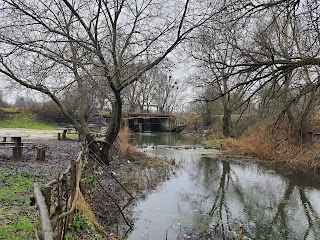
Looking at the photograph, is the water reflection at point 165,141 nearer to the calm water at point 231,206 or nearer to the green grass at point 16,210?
the calm water at point 231,206

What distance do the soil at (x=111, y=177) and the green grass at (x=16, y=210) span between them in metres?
0.67

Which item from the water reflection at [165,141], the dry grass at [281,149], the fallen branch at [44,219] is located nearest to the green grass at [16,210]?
the fallen branch at [44,219]

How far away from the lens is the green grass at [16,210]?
4602 millimetres

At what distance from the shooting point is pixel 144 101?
50.9 m

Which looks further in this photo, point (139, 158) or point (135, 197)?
point (139, 158)

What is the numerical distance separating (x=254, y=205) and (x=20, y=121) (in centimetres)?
2949

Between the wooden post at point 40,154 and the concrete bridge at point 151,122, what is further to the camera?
the concrete bridge at point 151,122

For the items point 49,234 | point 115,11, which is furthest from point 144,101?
point 49,234

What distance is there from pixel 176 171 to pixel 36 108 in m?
25.5

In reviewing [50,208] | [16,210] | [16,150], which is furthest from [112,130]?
[50,208]

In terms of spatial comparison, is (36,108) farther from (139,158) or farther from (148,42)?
(148,42)

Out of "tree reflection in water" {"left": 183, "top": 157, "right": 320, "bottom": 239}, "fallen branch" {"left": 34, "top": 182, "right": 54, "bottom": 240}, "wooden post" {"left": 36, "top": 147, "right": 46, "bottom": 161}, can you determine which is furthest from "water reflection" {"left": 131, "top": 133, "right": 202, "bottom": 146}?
"fallen branch" {"left": 34, "top": 182, "right": 54, "bottom": 240}

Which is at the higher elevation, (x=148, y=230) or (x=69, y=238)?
(x=69, y=238)

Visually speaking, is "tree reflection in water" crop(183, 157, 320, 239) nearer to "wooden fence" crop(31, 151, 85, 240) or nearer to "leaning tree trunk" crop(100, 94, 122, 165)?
"wooden fence" crop(31, 151, 85, 240)
